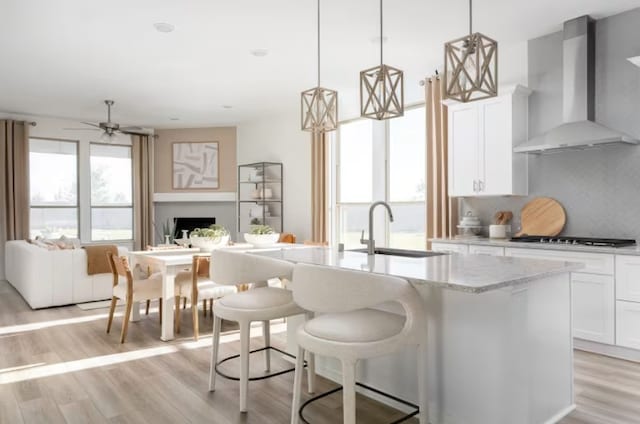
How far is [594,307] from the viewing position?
3.66 metres

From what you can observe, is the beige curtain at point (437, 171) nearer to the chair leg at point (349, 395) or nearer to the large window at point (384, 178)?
the large window at point (384, 178)

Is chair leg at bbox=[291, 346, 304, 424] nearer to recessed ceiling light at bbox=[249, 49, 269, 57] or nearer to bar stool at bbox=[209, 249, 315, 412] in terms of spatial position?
bar stool at bbox=[209, 249, 315, 412]

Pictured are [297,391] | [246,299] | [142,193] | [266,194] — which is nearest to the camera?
[297,391]

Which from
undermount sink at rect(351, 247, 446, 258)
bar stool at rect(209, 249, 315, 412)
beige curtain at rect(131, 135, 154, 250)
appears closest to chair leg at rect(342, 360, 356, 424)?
bar stool at rect(209, 249, 315, 412)

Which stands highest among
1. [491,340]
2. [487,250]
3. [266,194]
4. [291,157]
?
[291,157]

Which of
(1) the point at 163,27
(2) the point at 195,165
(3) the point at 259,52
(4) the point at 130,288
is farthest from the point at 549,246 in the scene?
(2) the point at 195,165

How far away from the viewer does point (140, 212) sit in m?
8.89

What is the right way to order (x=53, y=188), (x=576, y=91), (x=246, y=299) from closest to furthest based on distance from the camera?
(x=246, y=299), (x=576, y=91), (x=53, y=188)

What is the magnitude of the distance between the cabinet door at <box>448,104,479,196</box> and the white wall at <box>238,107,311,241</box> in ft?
9.50

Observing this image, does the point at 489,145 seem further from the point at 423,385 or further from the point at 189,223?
the point at 189,223

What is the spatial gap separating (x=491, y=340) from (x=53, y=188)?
27.1 feet

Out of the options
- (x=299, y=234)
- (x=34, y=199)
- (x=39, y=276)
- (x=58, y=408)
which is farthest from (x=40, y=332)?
(x=34, y=199)

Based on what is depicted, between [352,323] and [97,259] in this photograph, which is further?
[97,259]

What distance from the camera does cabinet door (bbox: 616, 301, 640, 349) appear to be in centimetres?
344
